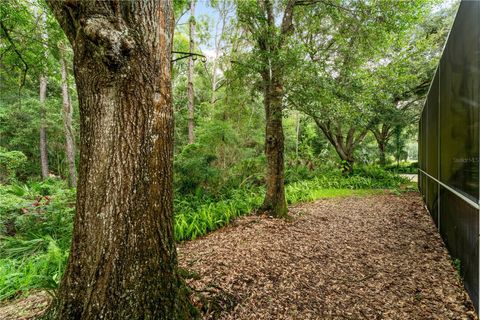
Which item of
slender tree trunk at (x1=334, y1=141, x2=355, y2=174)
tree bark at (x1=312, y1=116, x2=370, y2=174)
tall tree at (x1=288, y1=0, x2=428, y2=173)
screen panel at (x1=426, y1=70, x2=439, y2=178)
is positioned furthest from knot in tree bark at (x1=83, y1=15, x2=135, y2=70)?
slender tree trunk at (x1=334, y1=141, x2=355, y2=174)

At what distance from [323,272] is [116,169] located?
233 cm

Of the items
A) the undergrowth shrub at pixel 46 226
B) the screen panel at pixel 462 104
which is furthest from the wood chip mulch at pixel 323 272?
the screen panel at pixel 462 104

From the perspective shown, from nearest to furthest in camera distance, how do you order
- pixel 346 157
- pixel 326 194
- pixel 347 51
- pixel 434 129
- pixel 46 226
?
pixel 46 226
pixel 434 129
pixel 347 51
pixel 326 194
pixel 346 157

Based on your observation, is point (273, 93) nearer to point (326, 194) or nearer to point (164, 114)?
point (164, 114)

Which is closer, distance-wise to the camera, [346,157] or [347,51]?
[347,51]

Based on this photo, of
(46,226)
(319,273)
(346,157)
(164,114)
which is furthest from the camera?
(346,157)

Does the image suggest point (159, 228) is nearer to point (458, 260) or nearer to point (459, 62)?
point (458, 260)

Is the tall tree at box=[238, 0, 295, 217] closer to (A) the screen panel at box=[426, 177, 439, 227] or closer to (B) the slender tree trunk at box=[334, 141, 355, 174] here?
(A) the screen panel at box=[426, 177, 439, 227]

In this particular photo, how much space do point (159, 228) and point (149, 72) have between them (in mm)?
1016

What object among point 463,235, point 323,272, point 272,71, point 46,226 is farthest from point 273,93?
Answer: point 46,226

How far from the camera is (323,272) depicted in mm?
2656

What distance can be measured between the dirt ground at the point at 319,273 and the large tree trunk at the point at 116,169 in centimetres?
67

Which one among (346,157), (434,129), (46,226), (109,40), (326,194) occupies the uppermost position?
(109,40)

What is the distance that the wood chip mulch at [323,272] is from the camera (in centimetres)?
201
